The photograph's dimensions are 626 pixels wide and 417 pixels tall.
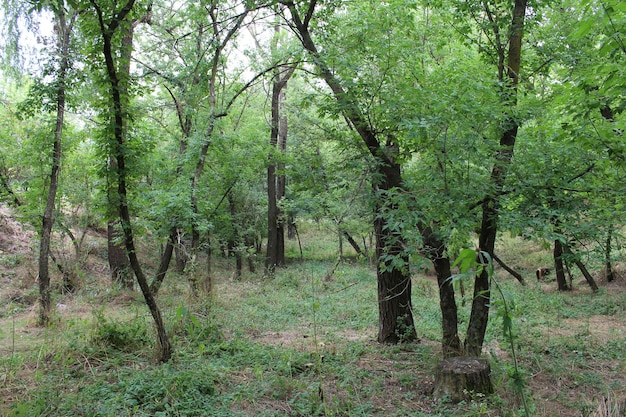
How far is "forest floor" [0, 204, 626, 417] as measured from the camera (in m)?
4.33

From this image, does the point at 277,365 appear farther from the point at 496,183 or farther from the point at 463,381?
the point at 496,183

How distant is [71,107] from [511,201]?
7.27 metres

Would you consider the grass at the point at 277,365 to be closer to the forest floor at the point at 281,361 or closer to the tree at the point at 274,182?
the forest floor at the point at 281,361

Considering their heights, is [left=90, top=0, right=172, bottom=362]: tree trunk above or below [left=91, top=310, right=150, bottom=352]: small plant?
above

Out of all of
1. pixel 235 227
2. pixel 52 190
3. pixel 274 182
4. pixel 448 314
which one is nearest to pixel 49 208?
pixel 52 190

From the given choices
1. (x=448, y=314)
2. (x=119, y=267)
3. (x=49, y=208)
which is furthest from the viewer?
(x=119, y=267)

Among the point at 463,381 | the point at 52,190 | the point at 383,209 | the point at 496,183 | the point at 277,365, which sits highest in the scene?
the point at 52,190

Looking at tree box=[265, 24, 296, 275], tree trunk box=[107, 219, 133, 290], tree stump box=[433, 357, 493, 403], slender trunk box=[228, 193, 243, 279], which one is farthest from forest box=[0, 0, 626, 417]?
slender trunk box=[228, 193, 243, 279]

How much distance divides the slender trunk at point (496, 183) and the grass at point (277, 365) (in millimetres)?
453

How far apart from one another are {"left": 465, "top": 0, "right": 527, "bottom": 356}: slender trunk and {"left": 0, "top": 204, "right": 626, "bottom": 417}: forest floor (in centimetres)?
56

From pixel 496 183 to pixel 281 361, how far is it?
11.2 feet

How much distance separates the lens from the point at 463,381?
4543 mm

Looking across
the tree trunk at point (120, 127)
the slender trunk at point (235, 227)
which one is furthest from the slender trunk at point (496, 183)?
the slender trunk at point (235, 227)

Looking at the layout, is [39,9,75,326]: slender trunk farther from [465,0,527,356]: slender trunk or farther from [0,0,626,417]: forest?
[465,0,527,356]: slender trunk
